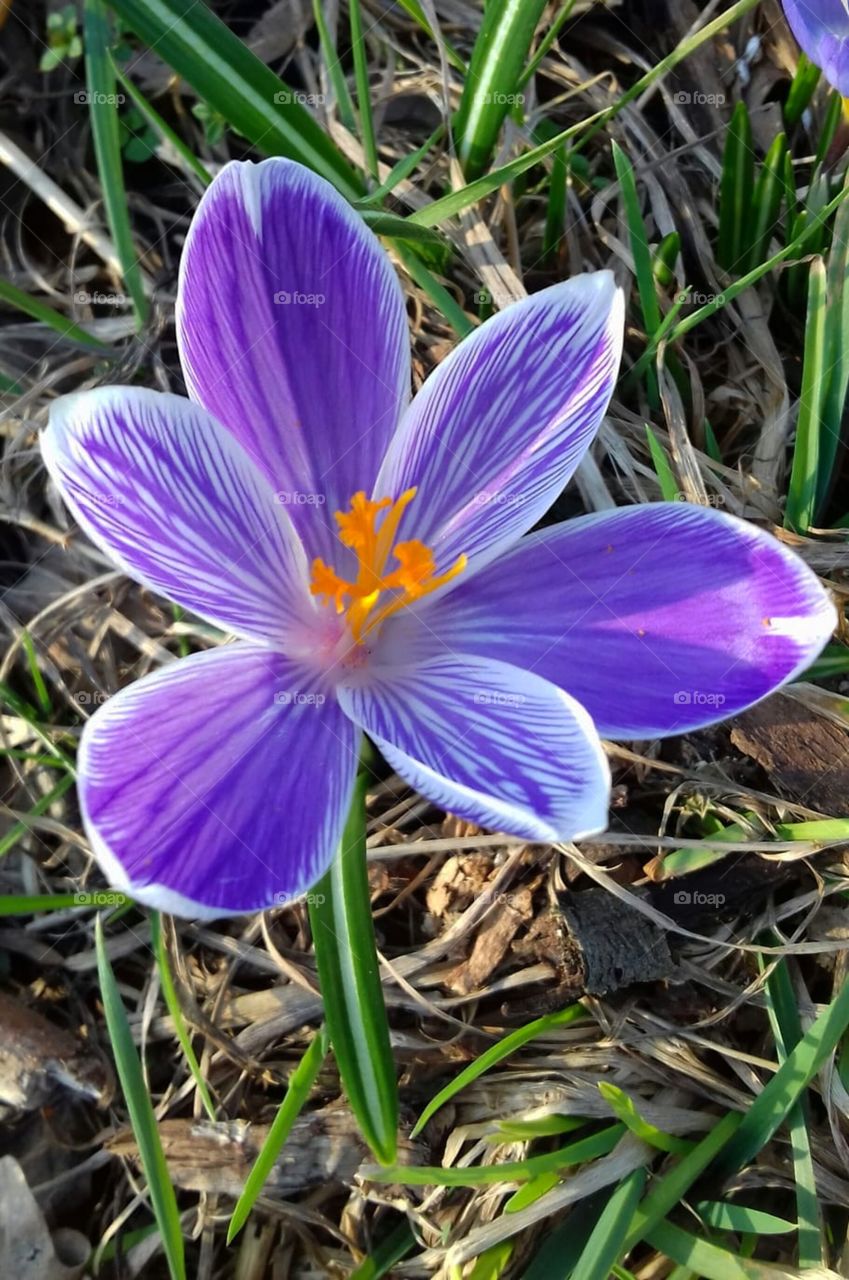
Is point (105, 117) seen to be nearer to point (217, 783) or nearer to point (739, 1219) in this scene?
point (217, 783)

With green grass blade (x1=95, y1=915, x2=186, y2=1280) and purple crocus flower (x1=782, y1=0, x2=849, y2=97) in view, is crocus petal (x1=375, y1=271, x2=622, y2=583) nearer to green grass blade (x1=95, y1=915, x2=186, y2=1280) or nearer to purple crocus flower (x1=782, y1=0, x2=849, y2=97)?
purple crocus flower (x1=782, y1=0, x2=849, y2=97)

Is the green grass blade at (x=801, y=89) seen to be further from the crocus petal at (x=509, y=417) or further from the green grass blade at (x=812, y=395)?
the crocus petal at (x=509, y=417)

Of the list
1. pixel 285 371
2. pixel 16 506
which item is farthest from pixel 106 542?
pixel 16 506

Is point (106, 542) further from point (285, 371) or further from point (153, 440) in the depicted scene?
point (285, 371)

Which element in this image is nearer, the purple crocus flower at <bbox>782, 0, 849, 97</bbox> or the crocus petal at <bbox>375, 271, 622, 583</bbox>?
the crocus petal at <bbox>375, 271, 622, 583</bbox>

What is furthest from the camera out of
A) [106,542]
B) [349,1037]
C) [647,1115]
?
[647,1115]

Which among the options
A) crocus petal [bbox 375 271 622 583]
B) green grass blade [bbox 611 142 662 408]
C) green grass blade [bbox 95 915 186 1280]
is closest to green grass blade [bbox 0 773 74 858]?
green grass blade [bbox 95 915 186 1280]
